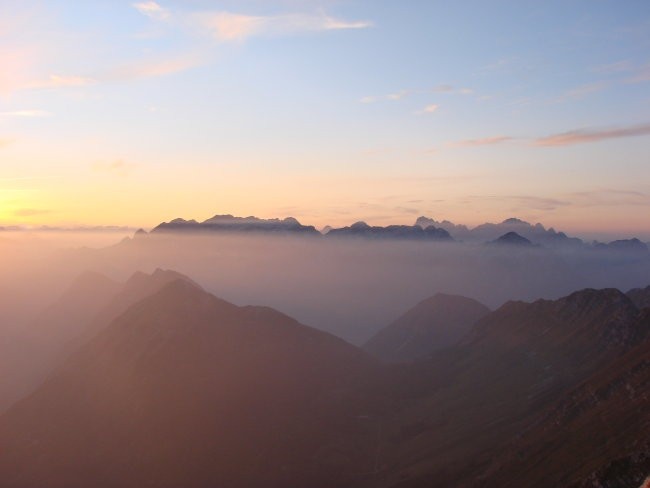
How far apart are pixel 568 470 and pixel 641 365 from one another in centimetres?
4584

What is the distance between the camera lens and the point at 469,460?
195125mm

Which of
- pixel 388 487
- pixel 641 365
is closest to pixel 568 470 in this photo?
pixel 641 365

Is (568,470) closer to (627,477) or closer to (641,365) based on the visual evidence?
(627,477)

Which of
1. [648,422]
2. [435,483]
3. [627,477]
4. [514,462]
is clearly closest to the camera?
[627,477]

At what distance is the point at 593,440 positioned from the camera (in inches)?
6353

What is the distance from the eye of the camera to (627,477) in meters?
129

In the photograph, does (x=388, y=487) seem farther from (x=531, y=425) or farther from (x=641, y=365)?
(x=641, y=365)

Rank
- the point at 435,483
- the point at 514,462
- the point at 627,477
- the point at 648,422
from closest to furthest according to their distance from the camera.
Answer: the point at 627,477 < the point at 648,422 < the point at 514,462 < the point at 435,483

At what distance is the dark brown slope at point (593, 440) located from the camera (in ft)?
436

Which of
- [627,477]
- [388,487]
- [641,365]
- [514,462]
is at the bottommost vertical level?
Result: [388,487]

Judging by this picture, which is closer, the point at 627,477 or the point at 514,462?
the point at 627,477

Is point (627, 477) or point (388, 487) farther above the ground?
point (627, 477)

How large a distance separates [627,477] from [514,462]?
1858 inches

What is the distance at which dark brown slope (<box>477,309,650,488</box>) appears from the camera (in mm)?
132875
